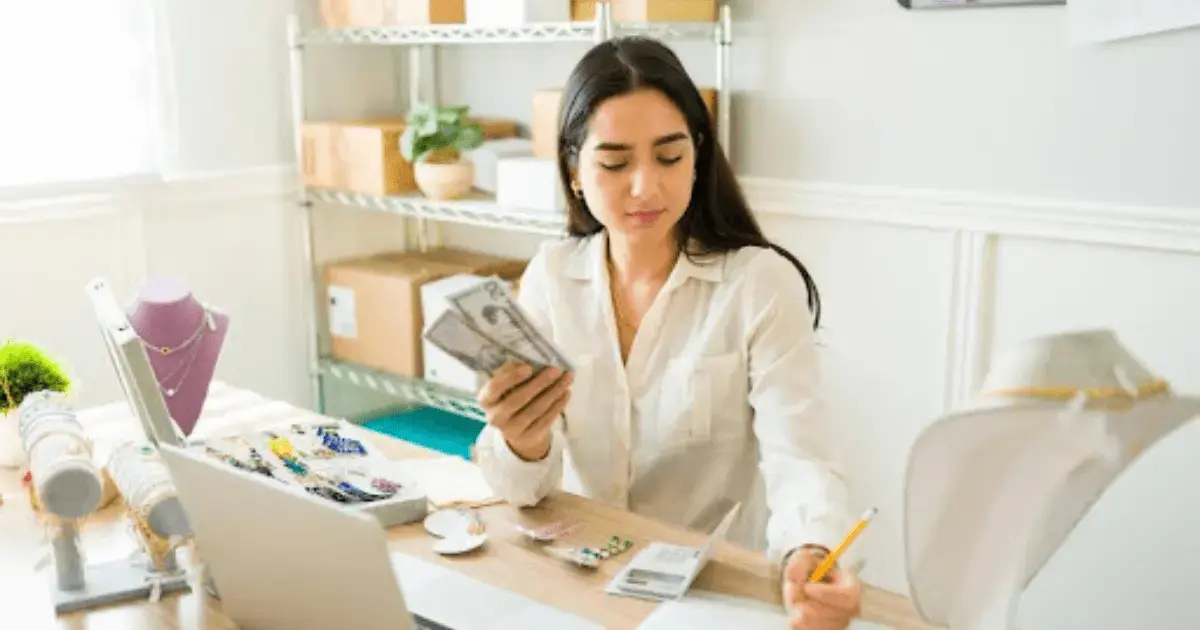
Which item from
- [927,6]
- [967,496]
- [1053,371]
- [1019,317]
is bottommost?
[1019,317]

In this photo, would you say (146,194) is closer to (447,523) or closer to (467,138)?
(467,138)

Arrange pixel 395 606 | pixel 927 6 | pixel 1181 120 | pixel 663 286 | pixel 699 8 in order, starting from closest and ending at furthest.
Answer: pixel 395 606 < pixel 663 286 < pixel 1181 120 < pixel 927 6 < pixel 699 8

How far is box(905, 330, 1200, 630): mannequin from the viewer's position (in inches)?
28.5

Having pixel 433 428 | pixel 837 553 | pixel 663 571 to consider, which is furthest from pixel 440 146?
pixel 837 553

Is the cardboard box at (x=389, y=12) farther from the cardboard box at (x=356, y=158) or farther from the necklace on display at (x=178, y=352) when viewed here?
the necklace on display at (x=178, y=352)

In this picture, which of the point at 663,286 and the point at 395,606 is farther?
the point at 663,286

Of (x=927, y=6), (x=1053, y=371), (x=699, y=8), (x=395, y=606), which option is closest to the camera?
(x=1053, y=371)

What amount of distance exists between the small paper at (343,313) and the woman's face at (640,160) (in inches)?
68.9

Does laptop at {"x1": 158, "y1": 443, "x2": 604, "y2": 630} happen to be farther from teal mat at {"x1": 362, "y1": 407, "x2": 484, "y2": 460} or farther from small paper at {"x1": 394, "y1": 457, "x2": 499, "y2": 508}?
teal mat at {"x1": 362, "y1": 407, "x2": 484, "y2": 460}

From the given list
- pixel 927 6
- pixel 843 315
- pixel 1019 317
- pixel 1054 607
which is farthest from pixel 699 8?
pixel 1054 607

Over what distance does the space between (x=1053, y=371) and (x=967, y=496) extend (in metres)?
0.12

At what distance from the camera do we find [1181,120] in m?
2.01

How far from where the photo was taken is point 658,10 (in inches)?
94.7

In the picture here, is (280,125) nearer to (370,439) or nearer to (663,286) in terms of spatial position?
(370,439)
